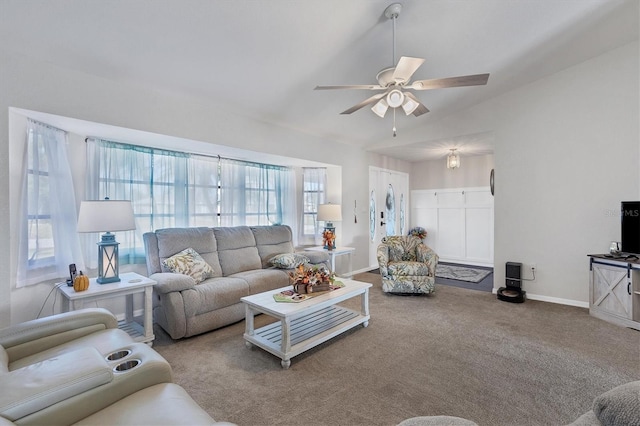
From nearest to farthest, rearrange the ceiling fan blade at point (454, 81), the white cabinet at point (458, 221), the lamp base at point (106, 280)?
the ceiling fan blade at point (454, 81), the lamp base at point (106, 280), the white cabinet at point (458, 221)

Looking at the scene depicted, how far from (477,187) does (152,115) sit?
20.6 feet

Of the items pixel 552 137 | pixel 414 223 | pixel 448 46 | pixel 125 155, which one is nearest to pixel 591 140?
pixel 552 137

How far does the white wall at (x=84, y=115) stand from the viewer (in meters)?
2.24

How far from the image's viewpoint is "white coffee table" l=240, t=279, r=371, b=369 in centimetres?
235

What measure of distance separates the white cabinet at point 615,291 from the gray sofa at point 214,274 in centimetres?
333

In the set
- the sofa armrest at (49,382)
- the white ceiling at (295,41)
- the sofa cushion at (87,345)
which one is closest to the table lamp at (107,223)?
the sofa cushion at (87,345)

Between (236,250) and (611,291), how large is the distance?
4460 mm

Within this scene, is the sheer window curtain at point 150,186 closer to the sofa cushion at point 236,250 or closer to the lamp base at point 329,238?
the sofa cushion at point 236,250

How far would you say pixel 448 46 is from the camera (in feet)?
10.0

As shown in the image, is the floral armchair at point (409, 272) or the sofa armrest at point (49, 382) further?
the floral armchair at point (409, 272)

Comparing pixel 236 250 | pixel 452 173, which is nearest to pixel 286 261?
pixel 236 250

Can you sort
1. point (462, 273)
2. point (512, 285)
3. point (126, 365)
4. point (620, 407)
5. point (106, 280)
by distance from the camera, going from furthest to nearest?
point (462, 273)
point (512, 285)
point (106, 280)
point (126, 365)
point (620, 407)

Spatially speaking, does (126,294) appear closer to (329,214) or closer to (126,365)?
(126,365)

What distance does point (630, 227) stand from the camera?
324cm
